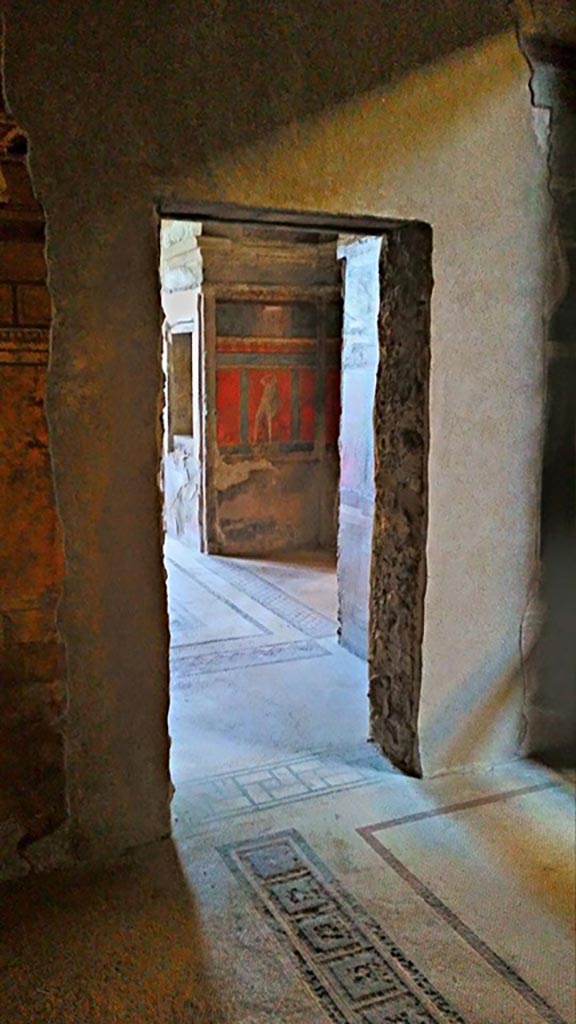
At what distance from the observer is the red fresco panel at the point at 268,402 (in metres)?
5.39

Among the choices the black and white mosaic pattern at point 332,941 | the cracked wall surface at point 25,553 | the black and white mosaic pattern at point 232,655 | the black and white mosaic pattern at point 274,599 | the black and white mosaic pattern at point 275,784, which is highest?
the cracked wall surface at point 25,553

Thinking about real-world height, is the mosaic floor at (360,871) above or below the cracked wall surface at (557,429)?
below

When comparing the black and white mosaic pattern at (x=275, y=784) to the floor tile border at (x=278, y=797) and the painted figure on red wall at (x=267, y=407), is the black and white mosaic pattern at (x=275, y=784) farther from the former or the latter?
the painted figure on red wall at (x=267, y=407)

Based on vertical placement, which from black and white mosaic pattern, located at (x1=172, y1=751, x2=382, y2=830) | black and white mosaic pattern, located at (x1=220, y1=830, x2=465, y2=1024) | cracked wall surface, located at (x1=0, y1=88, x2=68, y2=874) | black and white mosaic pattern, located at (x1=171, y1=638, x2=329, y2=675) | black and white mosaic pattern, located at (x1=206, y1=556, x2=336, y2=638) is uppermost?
cracked wall surface, located at (x1=0, y1=88, x2=68, y2=874)

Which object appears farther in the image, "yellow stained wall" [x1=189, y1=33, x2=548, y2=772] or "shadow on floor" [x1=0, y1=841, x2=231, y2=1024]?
"yellow stained wall" [x1=189, y1=33, x2=548, y2=772]

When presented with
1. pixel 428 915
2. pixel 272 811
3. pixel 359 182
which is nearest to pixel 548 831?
pixel 428 915

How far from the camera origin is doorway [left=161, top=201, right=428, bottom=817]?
3.29 meters

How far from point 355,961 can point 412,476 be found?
1275 mm

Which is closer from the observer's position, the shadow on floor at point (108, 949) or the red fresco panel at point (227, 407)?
the shadow on floor at point (108, 949)

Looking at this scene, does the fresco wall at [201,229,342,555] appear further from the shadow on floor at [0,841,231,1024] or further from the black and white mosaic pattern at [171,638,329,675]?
the shadow on floor at [0,841,231,1024]

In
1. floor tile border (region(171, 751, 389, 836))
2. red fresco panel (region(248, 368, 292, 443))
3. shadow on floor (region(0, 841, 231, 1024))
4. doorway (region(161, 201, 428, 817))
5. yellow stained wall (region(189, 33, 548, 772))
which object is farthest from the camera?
red fresco panel (region(248, 368, 292, 443))

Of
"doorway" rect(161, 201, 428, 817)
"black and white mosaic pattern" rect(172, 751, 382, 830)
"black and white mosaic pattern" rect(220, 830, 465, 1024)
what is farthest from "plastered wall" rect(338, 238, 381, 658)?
"black and white mosaic pattern" rect(220, 830, 465, 1024)

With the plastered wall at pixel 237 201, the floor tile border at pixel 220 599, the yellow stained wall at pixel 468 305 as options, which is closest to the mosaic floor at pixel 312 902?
the plastered wall at pixel 237 201

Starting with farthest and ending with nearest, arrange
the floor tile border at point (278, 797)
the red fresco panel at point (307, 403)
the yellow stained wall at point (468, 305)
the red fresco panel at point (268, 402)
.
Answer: the red fresco panel at point (307, 403) → the red fresco panel at point (268, 402) → the floor tile border at point (278, 797) → the yellow stained wall at point (468, 305)
